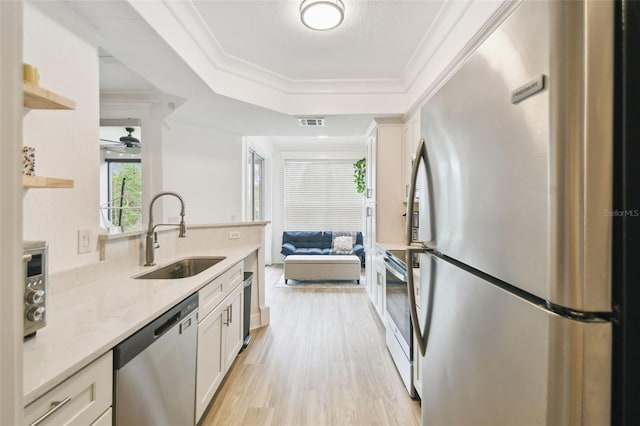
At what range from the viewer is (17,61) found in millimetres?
446

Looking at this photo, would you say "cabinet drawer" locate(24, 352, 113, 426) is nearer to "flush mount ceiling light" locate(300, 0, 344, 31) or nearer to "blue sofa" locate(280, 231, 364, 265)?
"flush mount ceiling light" locate(300, 0, 344, 31)

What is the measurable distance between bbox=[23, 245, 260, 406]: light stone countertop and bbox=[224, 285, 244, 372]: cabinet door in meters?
0.49

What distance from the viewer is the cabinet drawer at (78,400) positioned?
28.3 inches

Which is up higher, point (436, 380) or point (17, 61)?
point (17, 61)

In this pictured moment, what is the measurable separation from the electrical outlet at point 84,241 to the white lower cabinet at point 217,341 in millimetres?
690

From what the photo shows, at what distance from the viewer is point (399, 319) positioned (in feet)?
7.35

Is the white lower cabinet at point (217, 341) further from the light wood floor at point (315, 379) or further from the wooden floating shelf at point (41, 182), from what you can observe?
the wooden floating shelf at point (41, 182)

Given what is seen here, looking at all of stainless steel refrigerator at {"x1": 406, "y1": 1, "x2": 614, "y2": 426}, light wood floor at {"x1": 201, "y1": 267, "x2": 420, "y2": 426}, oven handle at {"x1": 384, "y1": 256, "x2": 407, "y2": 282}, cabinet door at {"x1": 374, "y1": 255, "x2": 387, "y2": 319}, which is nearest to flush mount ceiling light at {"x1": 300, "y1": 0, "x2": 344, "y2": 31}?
stainless steel refrigerator at {"x1": 406, "y1": 1, "x2": 614, "y2": 426}

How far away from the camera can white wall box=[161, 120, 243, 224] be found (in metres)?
3.63

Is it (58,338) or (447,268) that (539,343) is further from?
(58,338)

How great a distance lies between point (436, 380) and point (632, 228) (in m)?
0.80

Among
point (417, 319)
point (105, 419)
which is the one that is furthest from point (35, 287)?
point (417, 319)

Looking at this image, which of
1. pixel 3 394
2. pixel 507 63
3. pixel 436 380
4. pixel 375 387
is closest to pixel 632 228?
pixel 507 63

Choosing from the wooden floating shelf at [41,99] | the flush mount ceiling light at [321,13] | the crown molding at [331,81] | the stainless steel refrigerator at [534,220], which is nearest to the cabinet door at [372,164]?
the crown molding at [331,81]
